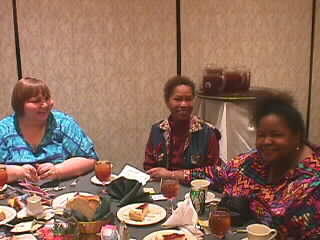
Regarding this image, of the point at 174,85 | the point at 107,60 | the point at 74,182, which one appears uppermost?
the point at 107,60

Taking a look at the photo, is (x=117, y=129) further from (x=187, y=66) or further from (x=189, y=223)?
(x=189, y=223)

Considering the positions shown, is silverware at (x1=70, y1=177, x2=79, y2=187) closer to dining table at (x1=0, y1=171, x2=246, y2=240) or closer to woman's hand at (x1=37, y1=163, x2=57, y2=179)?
dining table at (x1=0, y1=171, x2=246, y2=240)

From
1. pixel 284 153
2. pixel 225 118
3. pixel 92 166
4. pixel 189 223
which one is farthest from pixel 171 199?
pixel 225 118

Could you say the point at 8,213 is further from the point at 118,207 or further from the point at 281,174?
the point at 281,174

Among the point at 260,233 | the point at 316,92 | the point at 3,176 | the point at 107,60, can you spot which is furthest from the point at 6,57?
the point at 316,92

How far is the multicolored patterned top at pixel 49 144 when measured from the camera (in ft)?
7.28

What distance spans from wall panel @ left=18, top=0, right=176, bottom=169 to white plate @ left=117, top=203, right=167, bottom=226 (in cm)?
213

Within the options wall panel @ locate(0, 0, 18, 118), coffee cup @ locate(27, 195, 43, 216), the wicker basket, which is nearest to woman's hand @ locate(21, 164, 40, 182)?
coffee cup @ locate(27, 195, 43, 216)

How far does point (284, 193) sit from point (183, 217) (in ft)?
1.32

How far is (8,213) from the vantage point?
5.28 feet

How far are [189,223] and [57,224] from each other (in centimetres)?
49

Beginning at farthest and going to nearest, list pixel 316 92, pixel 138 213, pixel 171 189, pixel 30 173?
1. pixel 316 92
2. pixel 30 173
3. pixel 171 189
4. pixel 138 213

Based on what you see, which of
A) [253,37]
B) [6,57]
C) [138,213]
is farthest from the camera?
[253,37]

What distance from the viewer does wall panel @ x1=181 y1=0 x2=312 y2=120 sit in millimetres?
3830
